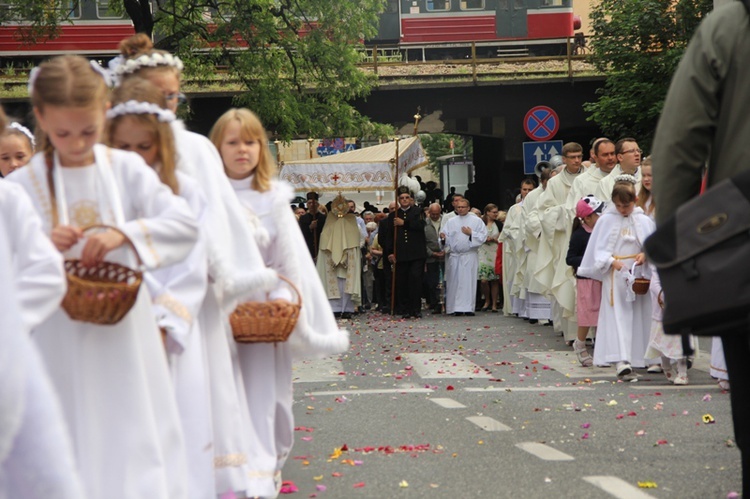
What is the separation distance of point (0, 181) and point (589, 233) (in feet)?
31.5

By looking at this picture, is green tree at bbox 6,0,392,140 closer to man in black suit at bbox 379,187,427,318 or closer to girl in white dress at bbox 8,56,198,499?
man in black suit at bbox 379,187,427,318

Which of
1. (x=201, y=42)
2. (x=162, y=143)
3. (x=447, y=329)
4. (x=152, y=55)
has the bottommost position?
(x=447, y=329)

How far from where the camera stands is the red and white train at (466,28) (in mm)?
34156

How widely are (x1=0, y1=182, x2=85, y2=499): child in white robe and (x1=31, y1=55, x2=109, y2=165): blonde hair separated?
1.44 ft

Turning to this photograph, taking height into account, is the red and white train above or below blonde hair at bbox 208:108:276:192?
above

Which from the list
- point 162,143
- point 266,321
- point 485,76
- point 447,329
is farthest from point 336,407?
point 485,76

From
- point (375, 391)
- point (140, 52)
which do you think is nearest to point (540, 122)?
point (375, 391)

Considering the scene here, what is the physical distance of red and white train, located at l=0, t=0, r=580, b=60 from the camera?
34156 mm

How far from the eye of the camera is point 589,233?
43.2ft

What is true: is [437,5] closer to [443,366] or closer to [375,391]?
[443,366]

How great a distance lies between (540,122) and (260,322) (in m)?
16.7

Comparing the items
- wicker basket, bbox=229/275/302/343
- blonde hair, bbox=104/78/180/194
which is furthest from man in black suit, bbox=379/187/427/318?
blonde hair, bbox=104/78/180/194

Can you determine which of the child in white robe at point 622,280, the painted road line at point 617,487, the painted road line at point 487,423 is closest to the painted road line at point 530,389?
the child in white robe at point 622,280

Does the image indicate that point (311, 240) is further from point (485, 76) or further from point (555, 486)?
point (555, 486)
